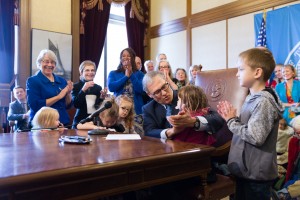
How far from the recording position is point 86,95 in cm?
266

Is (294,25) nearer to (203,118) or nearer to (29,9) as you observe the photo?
(203,118)

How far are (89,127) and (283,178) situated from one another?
2134 millimetres

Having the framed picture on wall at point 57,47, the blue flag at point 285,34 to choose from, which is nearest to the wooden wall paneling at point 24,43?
the framed picture on wall at point 57,47

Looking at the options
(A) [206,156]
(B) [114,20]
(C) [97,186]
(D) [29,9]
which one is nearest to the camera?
(C) [97,186]

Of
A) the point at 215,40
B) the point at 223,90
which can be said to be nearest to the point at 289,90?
the point at 215,40

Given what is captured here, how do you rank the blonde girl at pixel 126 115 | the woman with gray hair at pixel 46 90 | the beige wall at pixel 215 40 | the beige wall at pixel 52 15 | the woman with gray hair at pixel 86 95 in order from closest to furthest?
the blonde girl at pixel 126 115 → the woman with gray hair at pixel 46 90 → the woman with gray hair at pixel 86 95 → the beige wall at pixel 52 15 → the beige wall at pixel 215 40

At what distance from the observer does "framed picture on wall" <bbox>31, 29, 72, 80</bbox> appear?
14.9 feet

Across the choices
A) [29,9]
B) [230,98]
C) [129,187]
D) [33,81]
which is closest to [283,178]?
[230,98]

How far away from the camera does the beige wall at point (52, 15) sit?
4.61 metres

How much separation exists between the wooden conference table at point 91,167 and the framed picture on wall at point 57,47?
141 inches

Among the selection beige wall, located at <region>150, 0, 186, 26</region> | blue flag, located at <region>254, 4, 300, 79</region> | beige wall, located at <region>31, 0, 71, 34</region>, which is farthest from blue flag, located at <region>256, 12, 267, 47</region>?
beige wall, located at <region>31, 0, 71, 34</region>

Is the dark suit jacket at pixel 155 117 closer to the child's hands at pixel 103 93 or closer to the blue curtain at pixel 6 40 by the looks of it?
the child's hands at pixel 103 93

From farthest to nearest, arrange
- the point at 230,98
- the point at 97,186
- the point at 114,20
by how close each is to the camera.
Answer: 1. the point at 114,20
2. the point at 230,98
3. the point at 97,186

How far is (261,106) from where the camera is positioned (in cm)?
137
